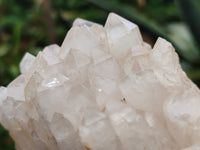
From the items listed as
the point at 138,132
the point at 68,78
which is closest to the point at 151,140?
the point at 138,132

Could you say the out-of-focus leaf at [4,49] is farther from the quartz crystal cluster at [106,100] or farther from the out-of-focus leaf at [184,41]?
the quartz crystal cluster at [106,100]

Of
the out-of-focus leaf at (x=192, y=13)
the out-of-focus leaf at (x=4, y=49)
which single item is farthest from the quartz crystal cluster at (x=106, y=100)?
the out-of-focus leaf at (x=4, y=49)

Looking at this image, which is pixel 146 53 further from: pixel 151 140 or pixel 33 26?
pixel 33 26

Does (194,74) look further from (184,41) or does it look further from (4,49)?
(4,49)

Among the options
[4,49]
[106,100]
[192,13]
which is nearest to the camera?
[106,100]

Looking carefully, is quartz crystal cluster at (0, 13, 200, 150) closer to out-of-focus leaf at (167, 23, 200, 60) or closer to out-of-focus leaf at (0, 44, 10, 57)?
out-of-focus leaf at (167, 23, 200, 60)

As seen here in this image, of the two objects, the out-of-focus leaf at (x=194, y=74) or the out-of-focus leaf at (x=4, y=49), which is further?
the out-of-focus leaf at (x=4, y=49)

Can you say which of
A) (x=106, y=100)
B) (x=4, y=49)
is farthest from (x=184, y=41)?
(x=106, y=100)
